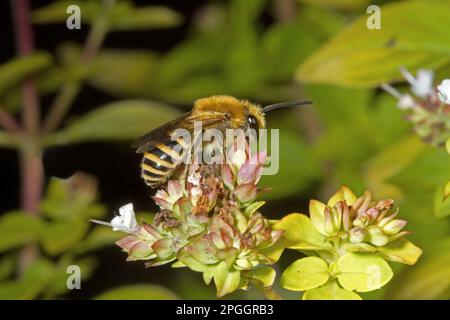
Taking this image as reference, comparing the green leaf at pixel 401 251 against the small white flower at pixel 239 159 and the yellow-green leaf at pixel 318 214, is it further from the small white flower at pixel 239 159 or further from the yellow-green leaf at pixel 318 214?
the small white flower at pixel 239 159

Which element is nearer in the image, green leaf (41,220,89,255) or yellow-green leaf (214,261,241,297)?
yellow-green leaf (214,261,241,297)

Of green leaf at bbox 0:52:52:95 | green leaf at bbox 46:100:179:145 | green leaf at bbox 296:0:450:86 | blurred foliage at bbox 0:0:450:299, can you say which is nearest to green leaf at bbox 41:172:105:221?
blurred foliage at bbox 0:0:450:299

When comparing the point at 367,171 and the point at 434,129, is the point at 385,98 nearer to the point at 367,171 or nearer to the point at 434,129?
the point at 367,171

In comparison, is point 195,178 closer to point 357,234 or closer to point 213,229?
point 213,229

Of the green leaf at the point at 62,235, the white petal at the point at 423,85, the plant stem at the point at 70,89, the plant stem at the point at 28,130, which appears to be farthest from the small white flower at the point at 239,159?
the plant stem at the point at 70,89

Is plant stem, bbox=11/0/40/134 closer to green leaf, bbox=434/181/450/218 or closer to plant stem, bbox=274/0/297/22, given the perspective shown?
plant stem, bbox=274/0/297/22

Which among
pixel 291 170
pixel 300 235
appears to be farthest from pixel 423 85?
pixel 291 170

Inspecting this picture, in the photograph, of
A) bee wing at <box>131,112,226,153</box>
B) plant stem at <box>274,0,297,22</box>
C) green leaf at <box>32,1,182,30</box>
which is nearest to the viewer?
bee wing at <box>131,112,226,153</box>
